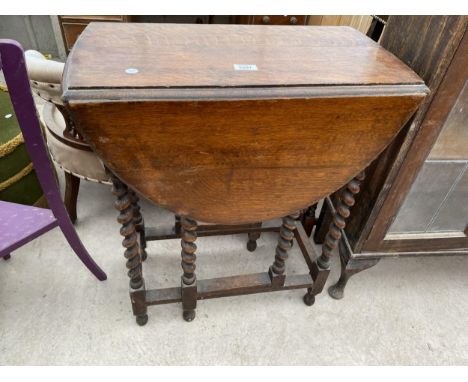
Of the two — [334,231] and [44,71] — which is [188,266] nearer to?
[334,231]

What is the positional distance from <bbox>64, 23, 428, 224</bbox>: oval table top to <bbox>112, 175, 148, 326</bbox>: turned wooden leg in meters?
0.13

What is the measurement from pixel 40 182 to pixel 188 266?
0.55m

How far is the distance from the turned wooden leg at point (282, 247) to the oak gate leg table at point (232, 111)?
16 centimetres

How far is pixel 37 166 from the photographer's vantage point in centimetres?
103

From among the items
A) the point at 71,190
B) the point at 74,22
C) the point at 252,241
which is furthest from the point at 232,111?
the point at 74,22

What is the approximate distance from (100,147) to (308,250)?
983mm

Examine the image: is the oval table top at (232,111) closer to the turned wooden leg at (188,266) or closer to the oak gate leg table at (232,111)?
the oak gate leg table at (232,111)

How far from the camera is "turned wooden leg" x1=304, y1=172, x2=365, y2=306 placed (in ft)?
3.59

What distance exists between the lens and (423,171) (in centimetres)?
112

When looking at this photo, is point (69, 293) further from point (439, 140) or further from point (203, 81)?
point (439, 140)

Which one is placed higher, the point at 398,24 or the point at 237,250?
the point at 398,24

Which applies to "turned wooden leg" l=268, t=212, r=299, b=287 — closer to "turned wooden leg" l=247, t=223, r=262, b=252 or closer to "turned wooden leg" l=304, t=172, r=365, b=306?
"turned wooden leg" l=304, t=172, r=365, b=306

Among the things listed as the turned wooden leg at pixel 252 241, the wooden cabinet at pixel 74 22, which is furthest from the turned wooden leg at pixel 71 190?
the wooden cabinet at pixel 74 22
